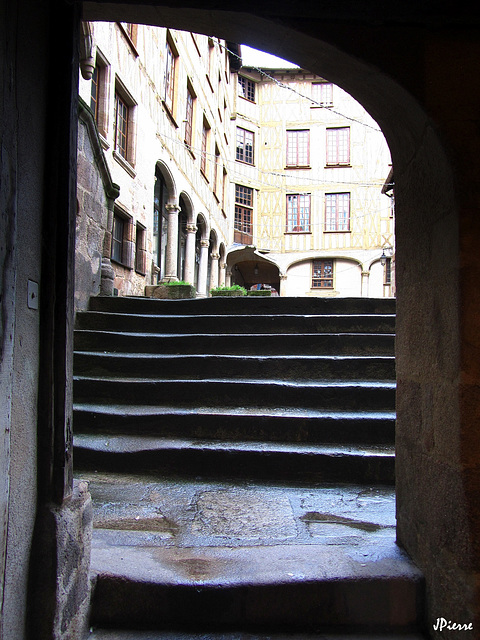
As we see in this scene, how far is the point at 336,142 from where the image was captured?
20.3 meters

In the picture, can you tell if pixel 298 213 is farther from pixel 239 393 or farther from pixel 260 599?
pixel 260 599

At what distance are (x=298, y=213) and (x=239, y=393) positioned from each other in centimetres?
1817

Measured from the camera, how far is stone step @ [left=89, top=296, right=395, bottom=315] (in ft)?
15.8

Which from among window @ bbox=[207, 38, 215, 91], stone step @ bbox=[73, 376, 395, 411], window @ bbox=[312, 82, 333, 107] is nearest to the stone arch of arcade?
stone step @ bbox=[73, 376, 395, 411]

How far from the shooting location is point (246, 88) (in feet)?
68.3

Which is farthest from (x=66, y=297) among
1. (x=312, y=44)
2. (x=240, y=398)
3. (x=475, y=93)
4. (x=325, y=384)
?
(x=325, y=384)

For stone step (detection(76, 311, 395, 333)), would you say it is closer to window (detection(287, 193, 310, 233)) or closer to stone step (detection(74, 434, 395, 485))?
stone step (detection(74, 434, 395, 485))

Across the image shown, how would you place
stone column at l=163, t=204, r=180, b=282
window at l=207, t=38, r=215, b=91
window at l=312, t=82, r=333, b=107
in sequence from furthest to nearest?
window at l=312, t=82, r=333, b=107 → window at l=207, t=38, r=215, b=91 → stone column at l=163, t=204, r=180, b=282

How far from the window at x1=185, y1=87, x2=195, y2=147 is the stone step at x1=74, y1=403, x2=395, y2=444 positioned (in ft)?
36.2

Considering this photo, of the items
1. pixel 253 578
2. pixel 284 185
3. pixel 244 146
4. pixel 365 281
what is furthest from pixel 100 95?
pixel 365 281

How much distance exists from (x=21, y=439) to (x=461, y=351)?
137 cm

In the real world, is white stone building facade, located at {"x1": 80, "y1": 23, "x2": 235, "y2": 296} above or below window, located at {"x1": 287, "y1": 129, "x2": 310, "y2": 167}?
below

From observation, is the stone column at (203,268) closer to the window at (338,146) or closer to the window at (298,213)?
the window at (298,213)

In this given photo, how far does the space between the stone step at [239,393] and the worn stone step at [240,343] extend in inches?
23.6
